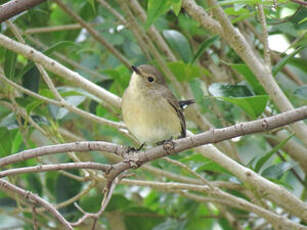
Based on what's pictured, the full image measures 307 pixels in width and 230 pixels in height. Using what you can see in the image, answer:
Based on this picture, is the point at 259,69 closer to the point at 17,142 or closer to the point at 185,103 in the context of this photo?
the point at 185,103

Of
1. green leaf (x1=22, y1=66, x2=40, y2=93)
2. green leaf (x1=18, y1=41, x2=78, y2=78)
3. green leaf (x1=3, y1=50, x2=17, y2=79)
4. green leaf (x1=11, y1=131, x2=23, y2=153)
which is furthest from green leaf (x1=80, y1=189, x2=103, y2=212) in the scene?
green leaf (x1=3, y1=50, x2=17, y2=79)

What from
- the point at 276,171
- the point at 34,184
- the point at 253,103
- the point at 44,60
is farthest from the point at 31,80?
the point at 276,171

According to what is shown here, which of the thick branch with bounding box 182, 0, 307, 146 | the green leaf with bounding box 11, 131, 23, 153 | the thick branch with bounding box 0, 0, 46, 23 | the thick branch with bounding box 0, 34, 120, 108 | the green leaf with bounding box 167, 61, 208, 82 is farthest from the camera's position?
the green leaf with bounding box 11, 131, 23, 153

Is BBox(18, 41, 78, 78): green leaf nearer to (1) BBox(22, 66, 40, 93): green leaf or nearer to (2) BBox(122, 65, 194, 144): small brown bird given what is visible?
(1) BBox(22, 66, 40, 93): green leaf

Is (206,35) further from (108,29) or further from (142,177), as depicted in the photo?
(142,177)

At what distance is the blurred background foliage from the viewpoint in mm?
3705

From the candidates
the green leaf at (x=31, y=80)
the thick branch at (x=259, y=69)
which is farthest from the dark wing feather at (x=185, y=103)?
the green leaf at (x=31, y=80)

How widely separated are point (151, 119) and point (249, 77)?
79cm

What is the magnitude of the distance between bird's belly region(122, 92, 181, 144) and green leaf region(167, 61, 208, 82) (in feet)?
1.12

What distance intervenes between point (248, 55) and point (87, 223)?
217 centimetres

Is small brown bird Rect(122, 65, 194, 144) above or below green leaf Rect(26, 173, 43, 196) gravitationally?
below

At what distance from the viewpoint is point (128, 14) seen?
4145mm

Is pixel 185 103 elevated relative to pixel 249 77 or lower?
elevated

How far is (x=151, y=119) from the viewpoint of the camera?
151 inches
